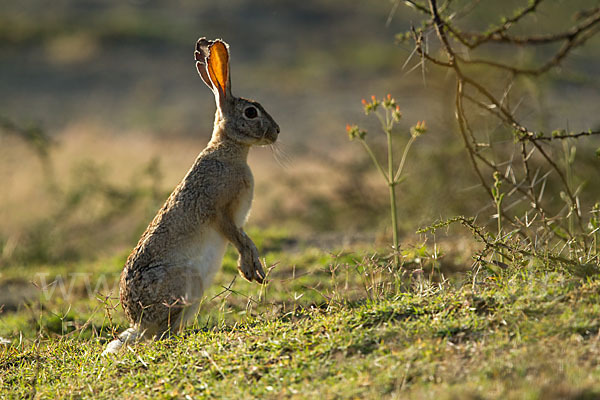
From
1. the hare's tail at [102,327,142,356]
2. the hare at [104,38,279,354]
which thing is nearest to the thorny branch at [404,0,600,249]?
the hare at [104,38,279,354]

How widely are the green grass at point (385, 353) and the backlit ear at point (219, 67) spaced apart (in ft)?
5.46

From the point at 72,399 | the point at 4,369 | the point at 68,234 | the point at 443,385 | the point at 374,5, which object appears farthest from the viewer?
the point at 374,5

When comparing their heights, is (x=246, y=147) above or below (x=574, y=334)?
above

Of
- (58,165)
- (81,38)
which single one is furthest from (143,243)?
(81,38)

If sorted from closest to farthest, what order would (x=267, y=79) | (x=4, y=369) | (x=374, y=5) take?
(x=4, y=369) → (x=267, y=79) → (x=374, y=5)

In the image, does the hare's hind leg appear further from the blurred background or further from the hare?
the blurred background

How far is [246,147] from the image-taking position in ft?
18.2

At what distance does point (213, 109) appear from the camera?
1563 centimetres

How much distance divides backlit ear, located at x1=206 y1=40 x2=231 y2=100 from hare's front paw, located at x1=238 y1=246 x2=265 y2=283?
1146mm

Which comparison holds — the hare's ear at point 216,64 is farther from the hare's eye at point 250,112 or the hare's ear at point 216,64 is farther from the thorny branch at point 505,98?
the thorny branch at point 505,98

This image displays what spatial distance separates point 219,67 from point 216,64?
0.03 meters

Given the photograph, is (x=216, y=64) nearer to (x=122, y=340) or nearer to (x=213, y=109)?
(x=122, y=340)

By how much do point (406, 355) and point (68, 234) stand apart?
7574mm

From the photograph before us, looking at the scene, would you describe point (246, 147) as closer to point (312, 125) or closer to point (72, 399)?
point (72, 399)
